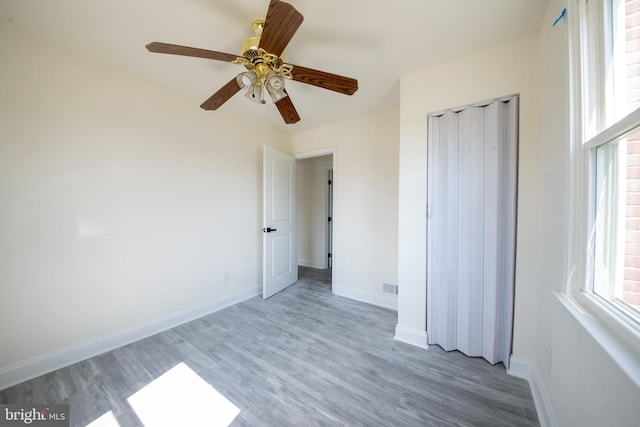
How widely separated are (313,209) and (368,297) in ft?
7.41

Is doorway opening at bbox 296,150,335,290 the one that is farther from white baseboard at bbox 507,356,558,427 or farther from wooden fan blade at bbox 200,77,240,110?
white baseboard at bbox 507,356,558,427

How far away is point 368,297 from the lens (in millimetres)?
2736

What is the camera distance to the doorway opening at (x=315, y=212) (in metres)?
4.34

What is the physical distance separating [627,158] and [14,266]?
326 centimetres

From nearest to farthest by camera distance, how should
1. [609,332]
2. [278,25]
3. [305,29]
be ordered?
[609,332] < [278,25] < [305,29]

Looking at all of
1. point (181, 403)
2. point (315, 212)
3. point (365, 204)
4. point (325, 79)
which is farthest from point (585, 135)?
point (315, 212)

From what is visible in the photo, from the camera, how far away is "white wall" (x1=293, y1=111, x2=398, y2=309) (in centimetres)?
262

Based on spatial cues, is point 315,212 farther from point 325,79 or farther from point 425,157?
point 325,79

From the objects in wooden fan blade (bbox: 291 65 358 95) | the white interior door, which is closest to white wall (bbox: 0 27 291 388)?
the white interior door

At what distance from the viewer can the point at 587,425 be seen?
727 mm

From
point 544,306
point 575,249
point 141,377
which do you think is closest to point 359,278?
point 544,306

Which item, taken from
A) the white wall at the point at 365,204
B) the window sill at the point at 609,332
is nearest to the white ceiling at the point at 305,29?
the white wall at the point at 365,204

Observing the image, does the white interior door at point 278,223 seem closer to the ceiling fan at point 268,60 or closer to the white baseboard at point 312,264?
the white baseboard at point 312,264

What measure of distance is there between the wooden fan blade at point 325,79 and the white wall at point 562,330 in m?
1.07
